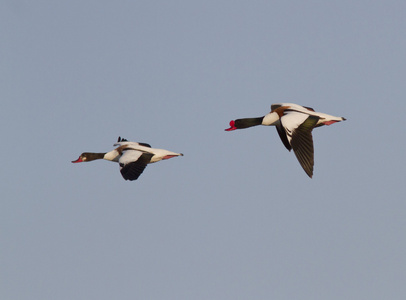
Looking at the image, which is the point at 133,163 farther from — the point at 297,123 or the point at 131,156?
the point at 297,123

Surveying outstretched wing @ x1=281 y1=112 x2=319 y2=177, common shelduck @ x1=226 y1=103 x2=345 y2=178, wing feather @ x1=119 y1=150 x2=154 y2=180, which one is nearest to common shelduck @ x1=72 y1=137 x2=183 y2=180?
wing feather @ x1=119 y1=150 x2=154 y2=180

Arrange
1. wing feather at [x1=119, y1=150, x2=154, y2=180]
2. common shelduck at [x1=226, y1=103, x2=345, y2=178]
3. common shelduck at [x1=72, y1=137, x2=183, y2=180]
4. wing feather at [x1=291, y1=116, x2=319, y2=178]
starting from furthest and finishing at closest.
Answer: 1. common shelduck at [x1=72, y1=137, x2=183, y2=180]
2. wing feather at [x1=119, y1=150, x2=154, y2=180]
3. common shelduck at [x1=226, y1=103, x2=345, y2=178]
4. wing feather at [x1=291, y1=116, x2=319, y2=178]

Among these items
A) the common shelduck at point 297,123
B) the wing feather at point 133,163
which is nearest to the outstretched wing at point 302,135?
the common shelduck at point 297,123

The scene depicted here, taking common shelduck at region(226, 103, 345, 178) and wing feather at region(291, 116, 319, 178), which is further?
common shelduck at region(226, 103, 345, 178)

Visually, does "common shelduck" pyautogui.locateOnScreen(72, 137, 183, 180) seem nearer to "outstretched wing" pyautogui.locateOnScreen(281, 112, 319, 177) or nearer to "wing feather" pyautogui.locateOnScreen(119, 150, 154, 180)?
"wing feather" pyautogui.locateOnScreen(119, 150, 154, 180)

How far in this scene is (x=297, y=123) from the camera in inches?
1026

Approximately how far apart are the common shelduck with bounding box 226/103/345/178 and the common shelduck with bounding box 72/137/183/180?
2.45m

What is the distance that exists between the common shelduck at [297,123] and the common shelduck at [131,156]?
8.03 feet

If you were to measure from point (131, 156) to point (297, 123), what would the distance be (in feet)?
18.1

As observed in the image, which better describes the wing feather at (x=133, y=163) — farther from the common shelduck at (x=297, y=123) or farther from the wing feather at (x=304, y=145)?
the wing feather at (x=304, y=145)

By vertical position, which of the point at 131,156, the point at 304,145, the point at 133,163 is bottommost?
the point at 304,145

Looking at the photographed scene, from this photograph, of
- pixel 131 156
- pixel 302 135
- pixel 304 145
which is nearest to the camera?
pixel 304 145

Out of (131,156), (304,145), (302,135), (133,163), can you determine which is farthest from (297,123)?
(131,156)

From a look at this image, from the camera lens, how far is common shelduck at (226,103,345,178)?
2466 centimetres
